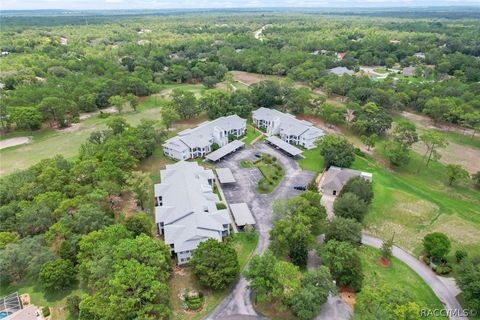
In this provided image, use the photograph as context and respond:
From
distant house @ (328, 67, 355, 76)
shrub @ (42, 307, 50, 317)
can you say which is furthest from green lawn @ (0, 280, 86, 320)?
distant house @ (328, 67, 355, 76)

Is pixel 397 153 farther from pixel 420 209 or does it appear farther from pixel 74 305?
pixel 74 305

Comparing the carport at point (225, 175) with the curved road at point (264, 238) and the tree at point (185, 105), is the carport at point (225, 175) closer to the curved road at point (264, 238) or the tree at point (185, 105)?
the curved road at point (264, 238)

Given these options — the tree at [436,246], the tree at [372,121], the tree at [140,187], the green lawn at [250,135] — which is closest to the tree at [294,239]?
the tree at [436,246]

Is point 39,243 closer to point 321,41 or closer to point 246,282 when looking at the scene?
point 246,282

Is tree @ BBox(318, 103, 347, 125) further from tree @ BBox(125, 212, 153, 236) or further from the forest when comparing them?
tree @ BBox(125, 212, 153, 236)

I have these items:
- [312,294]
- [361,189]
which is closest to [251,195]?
[361,189]

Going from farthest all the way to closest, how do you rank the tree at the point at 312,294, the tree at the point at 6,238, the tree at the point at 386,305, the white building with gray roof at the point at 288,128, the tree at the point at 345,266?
the white building with gray roof at the point at 288,128
the tree at the point at 6,238
the tree at the point at 345,266
the tree at the point at 312,294
the tree at the point at 386,305

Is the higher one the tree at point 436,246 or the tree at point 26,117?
the tree at point 26,117
